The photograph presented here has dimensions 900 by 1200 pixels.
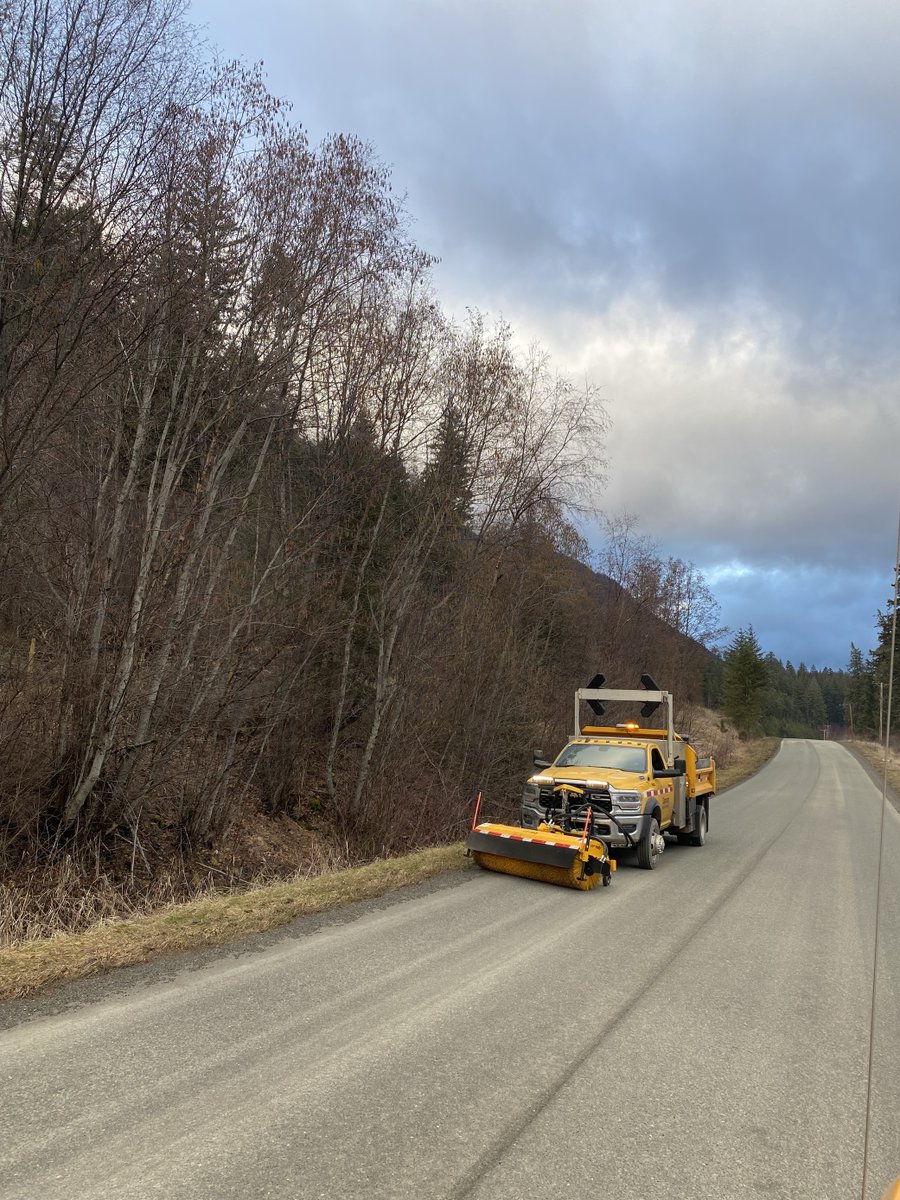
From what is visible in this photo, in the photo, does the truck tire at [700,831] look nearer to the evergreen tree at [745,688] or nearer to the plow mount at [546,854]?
the plow mount at [546,854]

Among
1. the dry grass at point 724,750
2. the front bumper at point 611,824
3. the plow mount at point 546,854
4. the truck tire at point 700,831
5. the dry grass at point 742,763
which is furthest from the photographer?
the dry grass at point 724,750

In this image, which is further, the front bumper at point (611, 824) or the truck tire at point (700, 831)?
the truck tire at point (700, 831)

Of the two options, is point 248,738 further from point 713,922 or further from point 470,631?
point 713,922

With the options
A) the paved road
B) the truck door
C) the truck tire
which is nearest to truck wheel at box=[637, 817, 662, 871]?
the truck door

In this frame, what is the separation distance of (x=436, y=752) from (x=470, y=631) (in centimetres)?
313

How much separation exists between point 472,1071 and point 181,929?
11.3 ft

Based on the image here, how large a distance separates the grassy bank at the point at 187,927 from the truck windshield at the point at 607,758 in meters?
3.12

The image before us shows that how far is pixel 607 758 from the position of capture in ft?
41.1

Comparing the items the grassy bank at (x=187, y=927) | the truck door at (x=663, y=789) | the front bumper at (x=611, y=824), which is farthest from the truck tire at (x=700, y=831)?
the grassy bank at (x=187, y=927)

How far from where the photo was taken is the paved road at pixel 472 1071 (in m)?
3.28

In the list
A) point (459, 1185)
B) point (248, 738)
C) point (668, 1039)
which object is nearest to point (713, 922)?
point (668, 1039)

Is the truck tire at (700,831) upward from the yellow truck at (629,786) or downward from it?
downward

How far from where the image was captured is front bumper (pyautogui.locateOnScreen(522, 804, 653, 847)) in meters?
11.0

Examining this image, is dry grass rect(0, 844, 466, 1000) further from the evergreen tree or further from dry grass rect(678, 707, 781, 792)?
the evergreen tree
